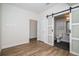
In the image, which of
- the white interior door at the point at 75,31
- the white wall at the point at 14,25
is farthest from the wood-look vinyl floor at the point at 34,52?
the white wall at the point at 14,25

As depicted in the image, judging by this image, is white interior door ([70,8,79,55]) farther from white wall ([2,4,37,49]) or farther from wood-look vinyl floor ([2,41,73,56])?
white wall ([2,4,37,49])

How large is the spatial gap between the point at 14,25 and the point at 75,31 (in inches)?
113

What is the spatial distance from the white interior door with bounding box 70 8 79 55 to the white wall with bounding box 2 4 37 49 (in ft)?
8.80

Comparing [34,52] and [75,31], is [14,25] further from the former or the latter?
[75,31]

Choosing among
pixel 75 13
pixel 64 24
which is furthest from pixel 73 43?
pixel 64 24

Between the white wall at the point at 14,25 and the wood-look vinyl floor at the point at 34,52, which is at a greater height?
the white wall at the point at 14,25

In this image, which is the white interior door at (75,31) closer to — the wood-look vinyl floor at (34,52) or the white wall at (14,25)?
the wood-look vinyl floor at (34,52)

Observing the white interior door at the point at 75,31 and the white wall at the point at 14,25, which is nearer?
the white interior door at the point at 75,31

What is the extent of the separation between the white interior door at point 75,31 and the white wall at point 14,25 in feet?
8.80

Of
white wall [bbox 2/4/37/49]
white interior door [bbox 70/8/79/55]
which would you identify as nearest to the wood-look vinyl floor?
white interior door [bbox 70/8/79/55]

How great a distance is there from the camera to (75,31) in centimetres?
246

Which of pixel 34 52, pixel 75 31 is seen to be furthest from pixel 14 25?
pixel 75 31

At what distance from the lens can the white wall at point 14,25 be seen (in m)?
3.07

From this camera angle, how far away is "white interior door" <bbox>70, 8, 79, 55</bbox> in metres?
2.38
